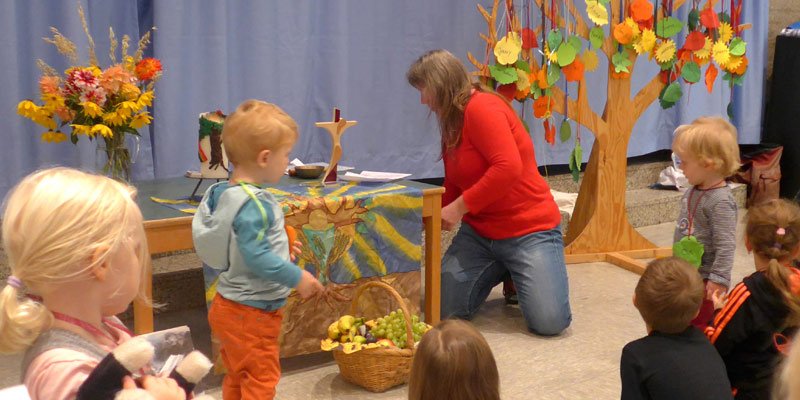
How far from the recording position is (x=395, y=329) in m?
2.67

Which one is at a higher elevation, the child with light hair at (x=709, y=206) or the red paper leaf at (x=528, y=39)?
the red paper leaf at (x=528, y=39)

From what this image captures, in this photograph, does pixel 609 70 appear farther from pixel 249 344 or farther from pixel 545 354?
pixel 249 344

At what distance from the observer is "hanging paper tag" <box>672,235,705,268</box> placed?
8.84 ft

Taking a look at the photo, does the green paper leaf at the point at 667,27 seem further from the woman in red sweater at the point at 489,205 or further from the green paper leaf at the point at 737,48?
the woman in red sweater at the point at 489,205

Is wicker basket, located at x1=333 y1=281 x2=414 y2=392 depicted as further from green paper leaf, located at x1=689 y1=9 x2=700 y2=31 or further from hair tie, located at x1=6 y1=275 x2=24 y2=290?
green paper leaf, located at x1=689 y1=9 x2=700 y2=31

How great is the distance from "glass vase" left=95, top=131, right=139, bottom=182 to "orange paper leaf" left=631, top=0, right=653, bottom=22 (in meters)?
2.26

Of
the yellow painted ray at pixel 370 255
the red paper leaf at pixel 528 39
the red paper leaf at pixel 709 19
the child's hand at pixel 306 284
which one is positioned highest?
the red paper leaf at pixel 709 19

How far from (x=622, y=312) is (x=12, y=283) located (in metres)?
2.66

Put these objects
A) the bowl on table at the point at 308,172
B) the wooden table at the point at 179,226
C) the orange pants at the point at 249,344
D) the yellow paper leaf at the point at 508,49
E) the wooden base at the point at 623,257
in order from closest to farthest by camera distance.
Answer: the orange pants at the point at 249,344, the wooden table at the point at 179,226, the bowl on table at the point at 308,172, the yellow paper leaf at the point at 508,49, the wooden base at the point at 623,257

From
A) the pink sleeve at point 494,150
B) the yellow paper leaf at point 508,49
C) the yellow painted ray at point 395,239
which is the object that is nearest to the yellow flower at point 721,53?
the yellow paper leaf at point 508,49

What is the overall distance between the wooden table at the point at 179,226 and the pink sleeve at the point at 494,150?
199 mm

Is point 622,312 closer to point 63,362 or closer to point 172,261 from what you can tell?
point 172,261

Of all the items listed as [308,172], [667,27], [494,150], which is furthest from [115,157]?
[667,27]

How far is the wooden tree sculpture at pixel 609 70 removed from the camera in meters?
3.75
